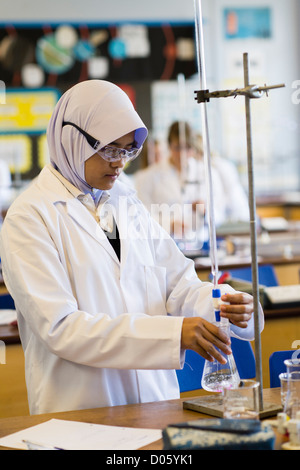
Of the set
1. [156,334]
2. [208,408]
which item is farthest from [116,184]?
[208,408]

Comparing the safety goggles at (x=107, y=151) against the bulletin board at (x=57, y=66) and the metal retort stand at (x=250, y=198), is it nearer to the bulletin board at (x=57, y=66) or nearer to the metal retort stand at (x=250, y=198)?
the metal retort stand at (x=250, y=198)

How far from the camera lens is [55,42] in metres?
8.46

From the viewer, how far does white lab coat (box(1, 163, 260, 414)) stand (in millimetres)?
1575

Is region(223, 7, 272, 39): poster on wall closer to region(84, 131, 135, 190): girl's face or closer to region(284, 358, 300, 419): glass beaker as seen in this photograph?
region(84, 131, 135, 190): girl's face

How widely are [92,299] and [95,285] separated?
4cm

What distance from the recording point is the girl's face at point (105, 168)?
5.78 feet

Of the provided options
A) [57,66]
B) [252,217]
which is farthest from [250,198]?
[57,66]

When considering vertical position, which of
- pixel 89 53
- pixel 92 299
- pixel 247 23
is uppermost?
pixel 247 23

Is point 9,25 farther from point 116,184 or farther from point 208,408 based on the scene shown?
point 208,408

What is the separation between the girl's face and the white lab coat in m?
0.07

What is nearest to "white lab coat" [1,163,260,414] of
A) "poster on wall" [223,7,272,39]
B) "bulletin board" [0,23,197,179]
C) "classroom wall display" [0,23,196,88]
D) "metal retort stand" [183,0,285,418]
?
"metal retort stand" [183,0,285,418]

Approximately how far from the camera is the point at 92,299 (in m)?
1.71

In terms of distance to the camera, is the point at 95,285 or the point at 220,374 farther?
the point at 95,285

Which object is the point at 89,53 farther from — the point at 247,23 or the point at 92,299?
the point at 92,299
